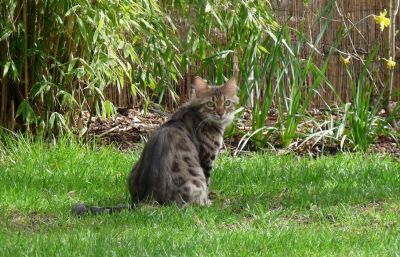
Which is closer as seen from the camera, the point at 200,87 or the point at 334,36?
the point at 200,87

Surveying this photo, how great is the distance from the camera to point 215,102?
7.10 m

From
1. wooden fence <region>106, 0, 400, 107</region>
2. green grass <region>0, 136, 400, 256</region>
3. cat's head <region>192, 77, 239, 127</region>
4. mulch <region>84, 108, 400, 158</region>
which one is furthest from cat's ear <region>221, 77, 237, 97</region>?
wooden fence <region>106, 0, 400, 107</region>

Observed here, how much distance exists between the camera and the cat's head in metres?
7.08

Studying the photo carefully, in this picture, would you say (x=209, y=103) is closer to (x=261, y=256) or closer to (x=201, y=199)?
(x=201, y=199)

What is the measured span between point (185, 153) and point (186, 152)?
0.06 ft

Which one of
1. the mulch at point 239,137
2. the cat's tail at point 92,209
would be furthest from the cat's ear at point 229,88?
the mulch at point 239,137

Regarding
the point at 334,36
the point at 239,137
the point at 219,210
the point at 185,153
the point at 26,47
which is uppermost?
the point at 26,47

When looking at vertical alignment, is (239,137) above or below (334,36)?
below

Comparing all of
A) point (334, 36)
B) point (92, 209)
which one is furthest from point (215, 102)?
point (334, 36)

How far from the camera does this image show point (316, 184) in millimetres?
7336

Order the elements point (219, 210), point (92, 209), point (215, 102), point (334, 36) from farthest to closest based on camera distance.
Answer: point (334, 36), point (215, 102), point (219, 210), point (92, 209)

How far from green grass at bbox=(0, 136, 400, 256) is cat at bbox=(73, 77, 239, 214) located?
154 mm

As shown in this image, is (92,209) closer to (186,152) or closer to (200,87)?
(186,152)

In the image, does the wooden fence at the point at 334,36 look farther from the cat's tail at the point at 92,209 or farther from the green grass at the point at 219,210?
the cat's tail at the point at 92,209
